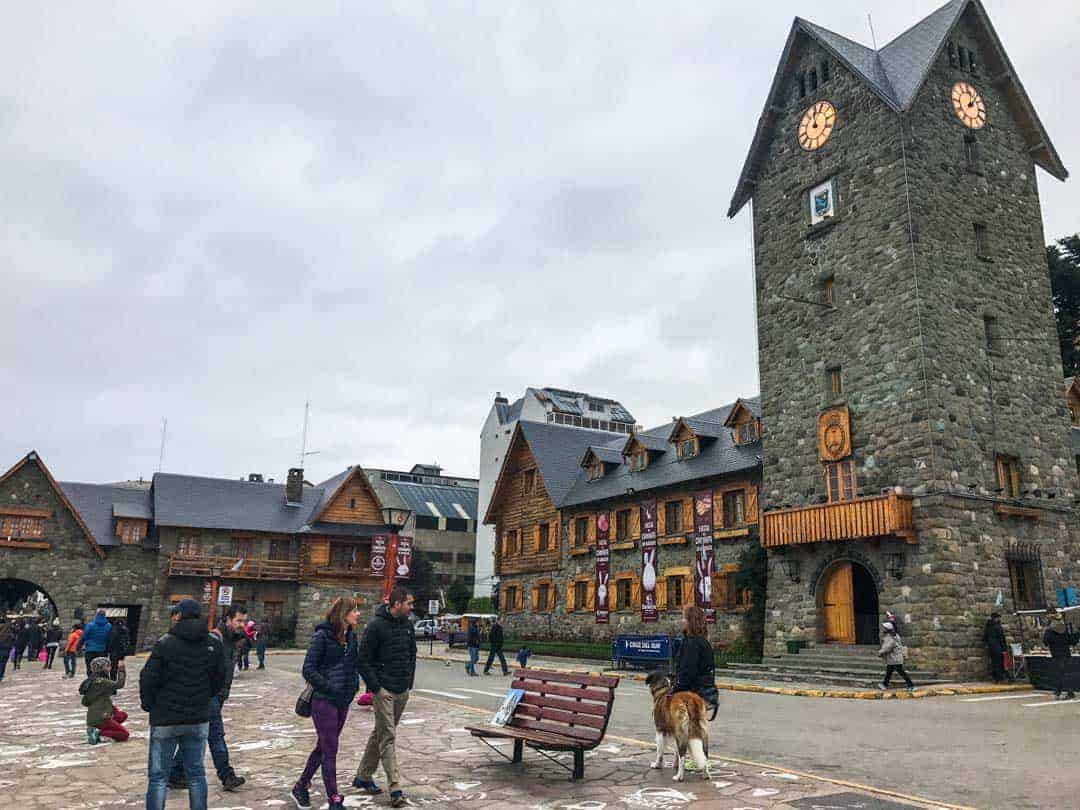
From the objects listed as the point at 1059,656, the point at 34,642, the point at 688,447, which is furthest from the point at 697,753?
the point at 34,642

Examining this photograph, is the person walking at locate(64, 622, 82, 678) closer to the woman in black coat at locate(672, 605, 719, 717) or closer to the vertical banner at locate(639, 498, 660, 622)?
the vertical banner at locate(639, 498, 660, 622)

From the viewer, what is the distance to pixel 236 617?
15977 mm

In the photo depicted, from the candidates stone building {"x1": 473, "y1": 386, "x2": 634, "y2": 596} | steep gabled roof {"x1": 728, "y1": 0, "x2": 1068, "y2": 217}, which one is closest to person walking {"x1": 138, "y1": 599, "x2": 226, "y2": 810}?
steep gabled roof {"x1": 728, "y1": 0, "x2": 1068, "y2": 217}

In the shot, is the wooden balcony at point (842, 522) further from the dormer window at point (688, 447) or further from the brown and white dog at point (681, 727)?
the brown and white dog at point (681, 727)

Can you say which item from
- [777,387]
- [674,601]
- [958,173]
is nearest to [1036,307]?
[958,173]

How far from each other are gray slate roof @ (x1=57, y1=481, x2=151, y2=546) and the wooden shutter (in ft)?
107

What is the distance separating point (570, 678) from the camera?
9820 mm

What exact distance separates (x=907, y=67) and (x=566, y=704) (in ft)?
83.7

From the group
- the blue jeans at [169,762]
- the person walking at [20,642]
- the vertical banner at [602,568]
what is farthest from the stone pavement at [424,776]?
the vertical banner at [602,568]

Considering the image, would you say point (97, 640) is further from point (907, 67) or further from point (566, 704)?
point (907, 67)

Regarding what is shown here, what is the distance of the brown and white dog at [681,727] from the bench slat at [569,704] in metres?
0.85

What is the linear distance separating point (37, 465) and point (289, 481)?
12.9 meters

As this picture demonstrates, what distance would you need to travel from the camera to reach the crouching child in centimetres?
1155

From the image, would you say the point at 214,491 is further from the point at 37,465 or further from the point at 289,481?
the point at 37,465
